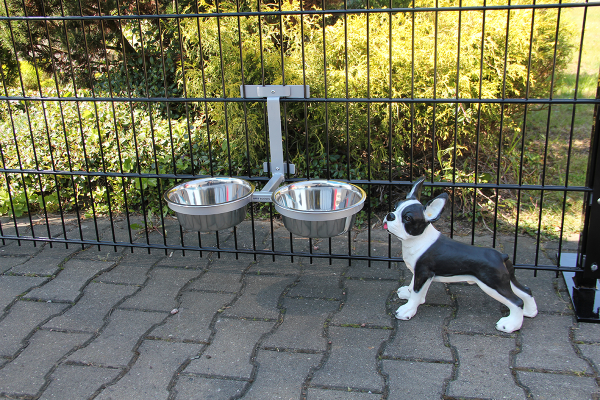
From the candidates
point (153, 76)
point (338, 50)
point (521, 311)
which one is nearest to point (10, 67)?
point (153, 76)

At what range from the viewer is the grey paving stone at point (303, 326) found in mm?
2943

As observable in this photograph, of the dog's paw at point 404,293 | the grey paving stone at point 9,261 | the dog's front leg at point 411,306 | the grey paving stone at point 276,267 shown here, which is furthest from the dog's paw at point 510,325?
the grey paving stone at point 9,261

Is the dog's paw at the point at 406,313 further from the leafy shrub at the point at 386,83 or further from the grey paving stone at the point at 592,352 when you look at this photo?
the leafy shrub at the point at 386,83

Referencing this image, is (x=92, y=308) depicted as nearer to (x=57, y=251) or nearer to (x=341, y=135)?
(x=57, y=251)

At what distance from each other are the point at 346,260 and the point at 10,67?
7.31 m

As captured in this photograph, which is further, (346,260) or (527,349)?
(346,260)

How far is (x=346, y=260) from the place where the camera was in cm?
398

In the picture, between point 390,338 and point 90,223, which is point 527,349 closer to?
point 390,338

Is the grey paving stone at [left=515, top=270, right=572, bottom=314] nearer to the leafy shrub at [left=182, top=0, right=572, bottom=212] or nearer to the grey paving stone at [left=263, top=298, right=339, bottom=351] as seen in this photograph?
the grey paving stone at [left=263, top=298, right=339, bottom=351]

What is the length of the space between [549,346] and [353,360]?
1.09 metres

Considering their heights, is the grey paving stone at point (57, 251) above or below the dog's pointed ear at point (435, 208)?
→ below

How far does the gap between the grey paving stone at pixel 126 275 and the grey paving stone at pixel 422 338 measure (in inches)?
73.1

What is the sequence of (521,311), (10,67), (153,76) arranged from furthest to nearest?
1. (10,67)
2. (153,76)
3. (521,311)

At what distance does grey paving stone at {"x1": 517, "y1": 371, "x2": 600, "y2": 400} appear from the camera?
2.48 metres
